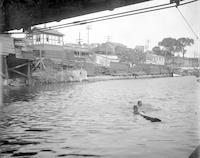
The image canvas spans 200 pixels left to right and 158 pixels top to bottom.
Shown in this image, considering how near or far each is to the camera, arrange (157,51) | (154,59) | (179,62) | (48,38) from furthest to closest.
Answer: (179,62), (157,51), (154,59), (48,38)

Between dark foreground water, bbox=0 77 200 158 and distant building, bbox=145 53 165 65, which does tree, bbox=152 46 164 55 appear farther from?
dark foreground water, bbox=0 77 200 158

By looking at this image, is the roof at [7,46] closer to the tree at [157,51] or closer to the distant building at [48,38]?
the distant building at [48,38]

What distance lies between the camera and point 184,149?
11.5 m

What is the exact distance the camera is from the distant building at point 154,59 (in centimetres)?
14112

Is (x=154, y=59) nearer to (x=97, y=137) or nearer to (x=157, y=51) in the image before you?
(x=157, y=51)

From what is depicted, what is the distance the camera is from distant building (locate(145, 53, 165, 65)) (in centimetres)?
14112

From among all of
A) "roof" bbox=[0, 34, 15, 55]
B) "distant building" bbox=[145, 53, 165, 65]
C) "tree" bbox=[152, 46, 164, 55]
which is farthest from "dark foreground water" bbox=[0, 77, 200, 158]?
"tree" bbox=[152, 46, 164, 55]

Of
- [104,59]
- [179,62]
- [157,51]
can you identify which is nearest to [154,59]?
[157,51]

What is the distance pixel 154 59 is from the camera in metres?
147

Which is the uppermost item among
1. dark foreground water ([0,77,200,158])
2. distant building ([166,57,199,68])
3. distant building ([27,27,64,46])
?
distant building ([27,27,64,46])

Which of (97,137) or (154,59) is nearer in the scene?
(97,137)

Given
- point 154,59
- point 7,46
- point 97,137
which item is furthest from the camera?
point 154,59

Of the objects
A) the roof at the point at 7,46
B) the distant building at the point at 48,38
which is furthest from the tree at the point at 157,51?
the roof at the point at 7,46

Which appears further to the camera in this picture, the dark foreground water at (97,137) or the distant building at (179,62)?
the distant building at (179,62)
